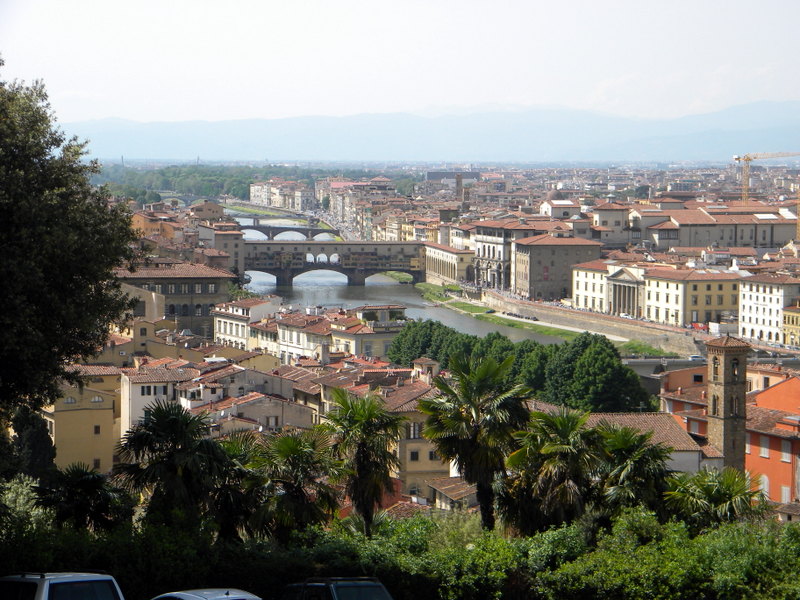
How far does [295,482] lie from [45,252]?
1817mm

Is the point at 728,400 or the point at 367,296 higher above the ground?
the point at 728,400

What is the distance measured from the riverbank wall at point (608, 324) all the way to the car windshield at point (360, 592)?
30830 mm

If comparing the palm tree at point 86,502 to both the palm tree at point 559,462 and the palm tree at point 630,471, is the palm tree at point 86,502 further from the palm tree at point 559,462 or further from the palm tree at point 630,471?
the palm tree at point 630,471

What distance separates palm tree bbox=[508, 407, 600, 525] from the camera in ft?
24.3

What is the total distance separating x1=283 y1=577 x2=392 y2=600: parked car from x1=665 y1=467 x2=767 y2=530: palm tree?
8.55 ft

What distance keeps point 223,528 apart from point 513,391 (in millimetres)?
1692

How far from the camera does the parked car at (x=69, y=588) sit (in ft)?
16.4

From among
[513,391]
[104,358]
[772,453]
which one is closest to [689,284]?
[104,358]

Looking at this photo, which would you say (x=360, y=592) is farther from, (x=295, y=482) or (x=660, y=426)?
(x=660, y=426)

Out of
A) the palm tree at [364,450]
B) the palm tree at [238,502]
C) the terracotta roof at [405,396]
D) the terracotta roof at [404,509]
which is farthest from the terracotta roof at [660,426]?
the palm tree at [238,502]

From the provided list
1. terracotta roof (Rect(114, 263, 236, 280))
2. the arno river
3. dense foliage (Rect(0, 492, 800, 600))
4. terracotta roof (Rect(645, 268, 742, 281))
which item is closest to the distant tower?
dense foliage (Rect(0, 492, 800, 600))

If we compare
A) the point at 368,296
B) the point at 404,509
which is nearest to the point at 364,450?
the point at 404,509

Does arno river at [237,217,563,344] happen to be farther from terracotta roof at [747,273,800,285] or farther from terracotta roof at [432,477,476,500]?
terracotta roof at [432,477,476,500]

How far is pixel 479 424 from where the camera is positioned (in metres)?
7.61
